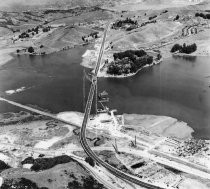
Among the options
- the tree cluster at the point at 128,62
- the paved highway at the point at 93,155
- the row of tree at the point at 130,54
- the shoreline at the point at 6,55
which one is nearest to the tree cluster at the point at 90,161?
the paved highway at the point at 93,155

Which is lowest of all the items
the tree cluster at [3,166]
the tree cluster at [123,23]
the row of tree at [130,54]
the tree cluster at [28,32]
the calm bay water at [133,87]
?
the tree cluster at [3,166]

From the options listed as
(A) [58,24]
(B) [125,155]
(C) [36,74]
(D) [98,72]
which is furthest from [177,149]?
(A) [58,24]

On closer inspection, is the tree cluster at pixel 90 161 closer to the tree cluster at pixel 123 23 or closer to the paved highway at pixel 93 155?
the paved highway at pixel 93 155

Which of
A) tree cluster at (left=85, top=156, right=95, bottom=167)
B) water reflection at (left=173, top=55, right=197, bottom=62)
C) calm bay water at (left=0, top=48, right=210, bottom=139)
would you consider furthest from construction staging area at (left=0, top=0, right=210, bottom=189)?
water reflection at (left=173, top=55, right=197, bottom=62)

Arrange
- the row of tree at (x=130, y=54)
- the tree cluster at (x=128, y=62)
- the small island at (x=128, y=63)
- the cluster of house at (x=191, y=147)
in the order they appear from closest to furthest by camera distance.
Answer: the cluster of house at (x=191, y=147) < the small island at (x=128, y=63) < the tree cluster at (x=128, y=62) < the row of tree at (x=130, y=54)

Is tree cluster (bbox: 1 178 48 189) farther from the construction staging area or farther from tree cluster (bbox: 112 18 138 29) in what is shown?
tree cluster (bbox: 112 18 138 29)

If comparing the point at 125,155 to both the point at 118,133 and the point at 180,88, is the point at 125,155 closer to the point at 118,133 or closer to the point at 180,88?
the point at 118,133
